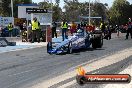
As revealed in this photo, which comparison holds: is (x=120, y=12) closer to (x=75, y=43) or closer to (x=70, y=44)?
(x=75, y=43)

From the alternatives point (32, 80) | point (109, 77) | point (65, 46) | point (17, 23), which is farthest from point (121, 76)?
point (17, 23)

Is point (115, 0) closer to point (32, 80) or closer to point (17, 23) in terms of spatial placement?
point (17, 23)

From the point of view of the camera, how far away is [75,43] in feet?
60.4

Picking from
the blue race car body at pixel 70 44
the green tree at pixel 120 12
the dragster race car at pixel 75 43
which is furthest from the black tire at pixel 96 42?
the green tree at pixel 120 12

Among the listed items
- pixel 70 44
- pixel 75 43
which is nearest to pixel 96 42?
pixel 75 43

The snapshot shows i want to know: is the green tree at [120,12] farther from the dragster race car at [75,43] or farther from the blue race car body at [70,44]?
the blue race car body at [70,44]

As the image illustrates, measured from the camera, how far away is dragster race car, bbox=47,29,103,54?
17.9 metres

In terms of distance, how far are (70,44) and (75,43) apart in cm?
58

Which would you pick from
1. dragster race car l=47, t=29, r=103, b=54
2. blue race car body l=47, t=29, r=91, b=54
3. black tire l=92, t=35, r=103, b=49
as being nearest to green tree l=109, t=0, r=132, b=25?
black tire l=92, t=35, r=103, b=49

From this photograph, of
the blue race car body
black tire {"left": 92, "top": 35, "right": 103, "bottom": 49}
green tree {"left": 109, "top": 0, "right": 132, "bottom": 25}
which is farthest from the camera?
green tree {"left": 109, "top": 0, "right": 132, "bottom": 25}

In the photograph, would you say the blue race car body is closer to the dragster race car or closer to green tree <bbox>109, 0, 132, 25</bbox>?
the dragster race car

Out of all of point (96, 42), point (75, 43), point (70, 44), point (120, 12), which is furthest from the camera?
point (120, 12)

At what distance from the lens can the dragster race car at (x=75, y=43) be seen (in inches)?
703

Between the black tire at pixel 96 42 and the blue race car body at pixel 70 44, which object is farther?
the black tire at pixel 96 42
